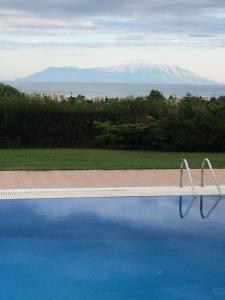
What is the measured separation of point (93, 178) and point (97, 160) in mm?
2421

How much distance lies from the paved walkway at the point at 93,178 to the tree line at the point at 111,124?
12.5ft

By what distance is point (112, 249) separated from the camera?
20.2 ft

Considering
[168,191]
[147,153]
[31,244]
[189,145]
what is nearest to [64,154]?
[147,153]

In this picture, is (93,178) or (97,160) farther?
(97,160)

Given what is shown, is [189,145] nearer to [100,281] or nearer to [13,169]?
[13,169]

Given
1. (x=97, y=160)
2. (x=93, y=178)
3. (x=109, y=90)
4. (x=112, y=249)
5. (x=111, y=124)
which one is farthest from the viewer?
(x=109, y=90)

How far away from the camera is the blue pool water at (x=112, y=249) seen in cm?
506

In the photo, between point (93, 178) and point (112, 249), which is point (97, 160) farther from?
point (112, 249)

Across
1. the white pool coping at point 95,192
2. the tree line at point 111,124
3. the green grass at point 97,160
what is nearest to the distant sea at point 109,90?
the tree line at point 111,124

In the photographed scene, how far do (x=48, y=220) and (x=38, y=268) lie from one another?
1619mm

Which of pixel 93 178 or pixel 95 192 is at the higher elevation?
pixel 95 192

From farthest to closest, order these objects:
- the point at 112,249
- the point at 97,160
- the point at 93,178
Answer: the point at 97,160 → the point at 93,178 → the point at 112,249

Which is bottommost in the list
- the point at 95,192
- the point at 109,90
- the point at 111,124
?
the point at 109,90

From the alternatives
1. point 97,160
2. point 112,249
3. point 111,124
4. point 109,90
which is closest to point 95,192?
point 112,249
